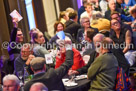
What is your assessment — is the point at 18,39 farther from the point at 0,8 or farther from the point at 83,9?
the point at 83,9

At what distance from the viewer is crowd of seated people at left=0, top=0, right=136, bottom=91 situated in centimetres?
432

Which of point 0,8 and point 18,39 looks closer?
point 18,39

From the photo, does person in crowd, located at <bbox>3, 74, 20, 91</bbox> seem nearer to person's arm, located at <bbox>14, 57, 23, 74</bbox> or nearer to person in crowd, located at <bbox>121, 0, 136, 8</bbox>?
person's arm, located at <bbox>14, 57, 23, 74</bbox>

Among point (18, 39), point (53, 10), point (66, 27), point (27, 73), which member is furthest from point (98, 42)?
point (53, 10)

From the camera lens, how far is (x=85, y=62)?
6.11 meters

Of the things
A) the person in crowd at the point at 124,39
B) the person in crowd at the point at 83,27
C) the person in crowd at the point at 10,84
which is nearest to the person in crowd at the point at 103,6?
the person in crowd at the point at 83,27

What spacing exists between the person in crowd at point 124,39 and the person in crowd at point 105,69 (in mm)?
1453

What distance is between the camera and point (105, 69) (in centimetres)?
485

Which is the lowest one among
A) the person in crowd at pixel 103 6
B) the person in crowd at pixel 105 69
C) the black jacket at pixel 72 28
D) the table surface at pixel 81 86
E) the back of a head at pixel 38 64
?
the table surface at pixel 81 86

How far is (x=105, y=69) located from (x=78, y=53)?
1041 millimetres

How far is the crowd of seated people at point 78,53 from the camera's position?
14.2ft

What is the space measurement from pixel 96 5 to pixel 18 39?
323cm

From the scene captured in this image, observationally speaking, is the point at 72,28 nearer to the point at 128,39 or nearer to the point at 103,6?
the point at 103,6

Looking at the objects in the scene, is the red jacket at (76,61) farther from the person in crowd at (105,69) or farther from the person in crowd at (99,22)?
the person in crowd at (99,22)
